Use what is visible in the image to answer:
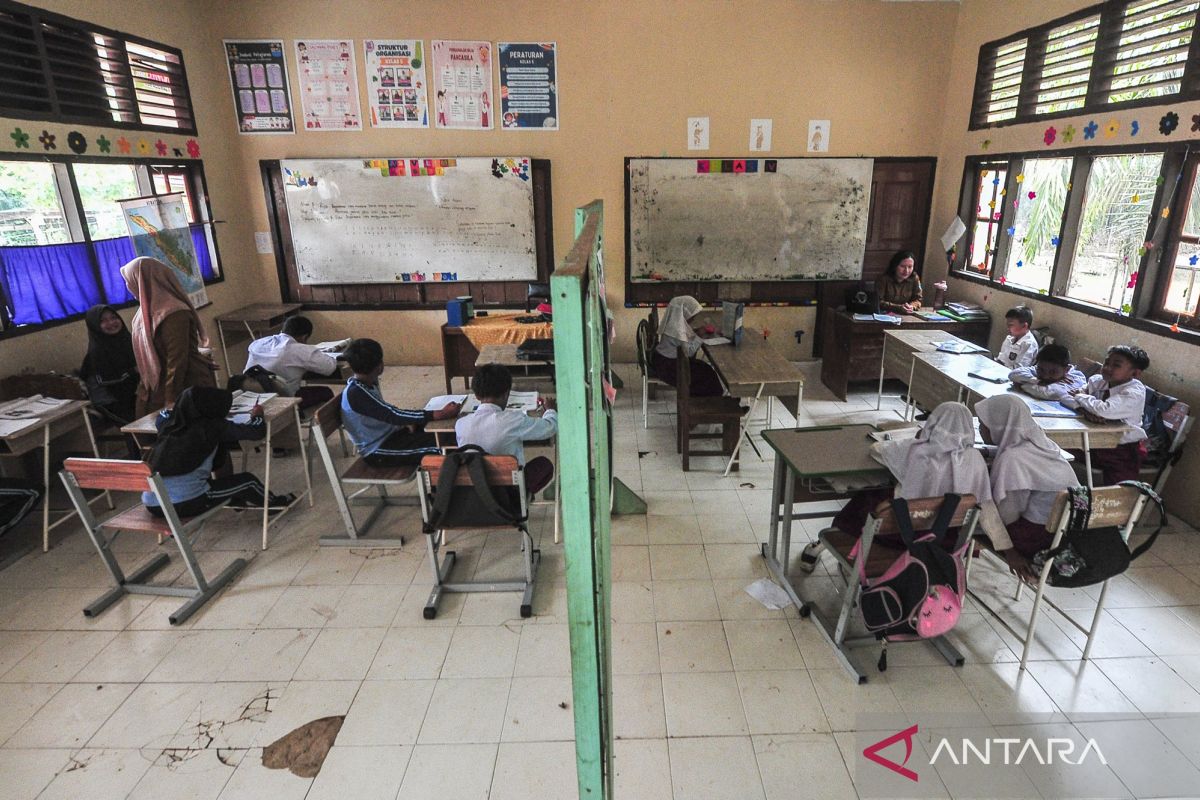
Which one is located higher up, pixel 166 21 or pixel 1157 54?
pixel 166 21

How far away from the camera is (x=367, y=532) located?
11.6 ft

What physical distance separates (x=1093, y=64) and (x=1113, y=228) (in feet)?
3.71

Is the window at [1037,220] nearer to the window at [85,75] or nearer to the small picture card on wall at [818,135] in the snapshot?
the small picture card on wall at [818,135]

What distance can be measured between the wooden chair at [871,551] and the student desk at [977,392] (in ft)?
2.30

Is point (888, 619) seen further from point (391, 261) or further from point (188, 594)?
point (391, 261)

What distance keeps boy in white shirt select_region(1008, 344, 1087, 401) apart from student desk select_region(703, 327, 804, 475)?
1254mm

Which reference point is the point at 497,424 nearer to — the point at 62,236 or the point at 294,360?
the point at 294,360

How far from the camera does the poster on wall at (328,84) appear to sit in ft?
18.0

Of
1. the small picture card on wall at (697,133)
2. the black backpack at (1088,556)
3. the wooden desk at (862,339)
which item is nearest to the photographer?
the black backpack at (1088,556)

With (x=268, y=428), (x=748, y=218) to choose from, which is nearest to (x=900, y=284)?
(x=748, y=218)

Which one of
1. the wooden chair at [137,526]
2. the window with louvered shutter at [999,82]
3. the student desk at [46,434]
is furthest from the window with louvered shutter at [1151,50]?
the student desk at [46,434]

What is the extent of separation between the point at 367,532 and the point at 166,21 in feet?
15.3

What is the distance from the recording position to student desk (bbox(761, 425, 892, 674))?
2635 mm

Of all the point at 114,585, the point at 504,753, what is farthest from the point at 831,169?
the point at 114,585
